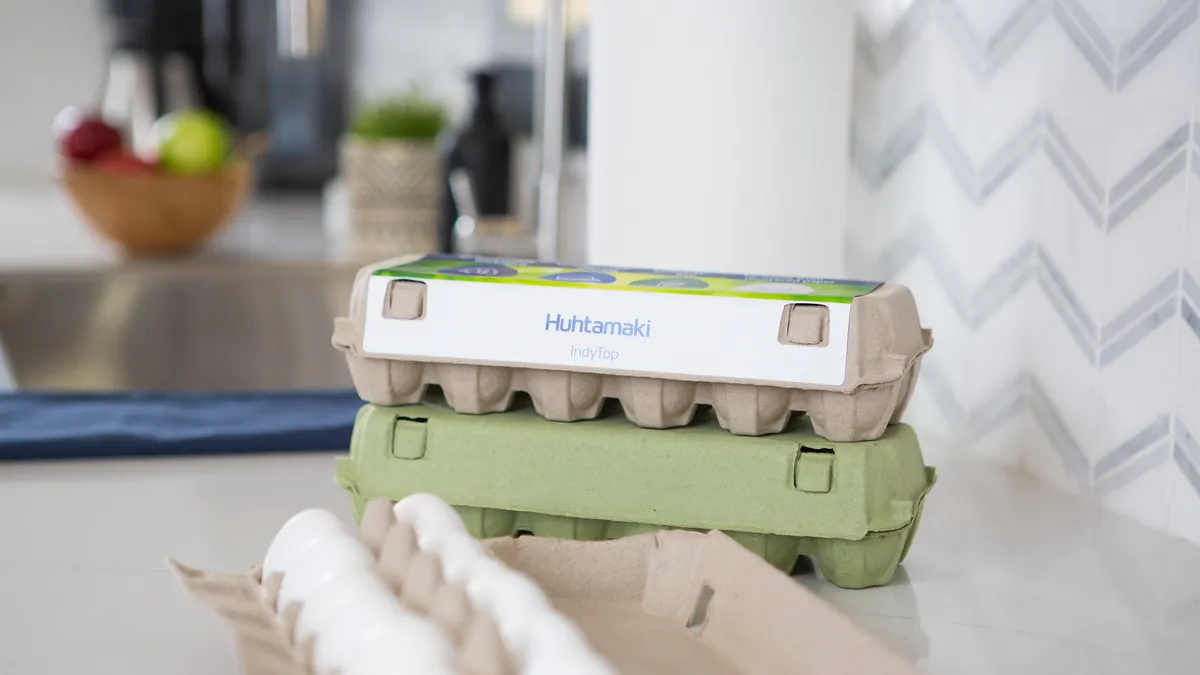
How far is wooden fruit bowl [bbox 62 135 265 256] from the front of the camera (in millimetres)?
1779

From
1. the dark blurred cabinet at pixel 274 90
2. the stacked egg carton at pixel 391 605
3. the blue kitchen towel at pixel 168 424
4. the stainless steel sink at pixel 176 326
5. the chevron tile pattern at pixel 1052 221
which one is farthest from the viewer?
the dark blurred cabinet at pixel 274 90

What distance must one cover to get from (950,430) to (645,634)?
0.50 meters

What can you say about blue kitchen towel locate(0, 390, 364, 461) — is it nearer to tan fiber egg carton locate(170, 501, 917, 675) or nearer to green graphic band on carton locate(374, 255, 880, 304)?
green graphic band on carton locate(374, 255, 880, 304)

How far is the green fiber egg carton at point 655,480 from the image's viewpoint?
633mm

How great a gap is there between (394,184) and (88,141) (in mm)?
446

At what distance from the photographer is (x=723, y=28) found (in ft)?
3.09

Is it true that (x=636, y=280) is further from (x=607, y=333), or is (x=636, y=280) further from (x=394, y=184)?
(x=394, y=184)

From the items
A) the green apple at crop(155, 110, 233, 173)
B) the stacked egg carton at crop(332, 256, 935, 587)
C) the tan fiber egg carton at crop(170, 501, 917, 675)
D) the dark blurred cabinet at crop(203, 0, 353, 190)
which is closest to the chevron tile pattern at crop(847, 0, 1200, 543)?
the stacked egg carton at crop(332, 256, 935, 587)

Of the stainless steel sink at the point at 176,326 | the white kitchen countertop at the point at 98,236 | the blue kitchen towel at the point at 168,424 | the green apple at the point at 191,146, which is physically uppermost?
the green apple at the point at 191,146

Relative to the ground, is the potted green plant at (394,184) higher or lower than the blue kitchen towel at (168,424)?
higher

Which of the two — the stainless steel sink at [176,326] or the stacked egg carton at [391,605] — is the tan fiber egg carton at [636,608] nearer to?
the stacked egg carton at [391,605]

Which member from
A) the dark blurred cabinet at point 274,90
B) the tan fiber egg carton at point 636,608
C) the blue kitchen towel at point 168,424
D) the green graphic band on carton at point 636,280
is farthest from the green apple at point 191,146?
the tan fiber egg carton at point 636,608

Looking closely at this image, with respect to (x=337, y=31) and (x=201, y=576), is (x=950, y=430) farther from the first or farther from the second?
(x=337, y=31)

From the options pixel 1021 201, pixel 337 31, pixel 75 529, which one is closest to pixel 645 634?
pixel 75 529
